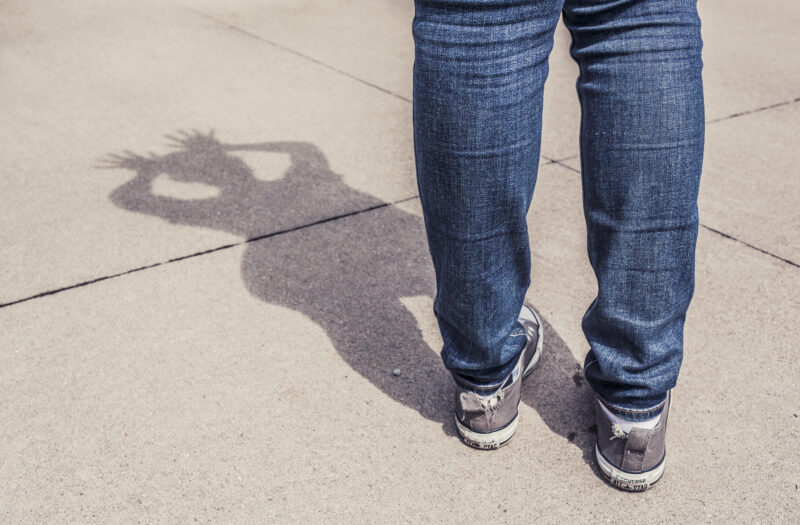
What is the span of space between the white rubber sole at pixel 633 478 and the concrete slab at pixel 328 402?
0.08 feet

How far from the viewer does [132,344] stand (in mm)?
2098

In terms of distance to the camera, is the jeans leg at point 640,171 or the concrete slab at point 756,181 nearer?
the jeans leg at point 640,171

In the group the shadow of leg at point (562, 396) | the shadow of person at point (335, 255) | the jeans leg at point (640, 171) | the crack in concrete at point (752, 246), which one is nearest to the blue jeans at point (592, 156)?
the jeans leg at point (640, 171)

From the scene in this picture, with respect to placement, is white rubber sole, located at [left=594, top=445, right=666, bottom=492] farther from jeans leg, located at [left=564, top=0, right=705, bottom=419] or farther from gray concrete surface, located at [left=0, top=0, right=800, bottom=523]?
jeans leg, located at [left=564, top=0, right=705, bottom=419]

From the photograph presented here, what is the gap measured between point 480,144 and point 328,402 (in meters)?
0.82

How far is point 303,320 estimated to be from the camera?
220cm

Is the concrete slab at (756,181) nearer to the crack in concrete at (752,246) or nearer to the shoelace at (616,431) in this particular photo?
the crack in concrete at (752,246)

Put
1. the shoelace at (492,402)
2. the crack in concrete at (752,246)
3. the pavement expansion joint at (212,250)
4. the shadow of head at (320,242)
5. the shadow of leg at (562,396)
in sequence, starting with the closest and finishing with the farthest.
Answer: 1. the shoelace at (492,402)
2. the shadow of leg at (562,396)
3. the shadow of head at (320,242)
4. the pavement expansion joint at (212,250)
5. the crack in concrete at (752,246)

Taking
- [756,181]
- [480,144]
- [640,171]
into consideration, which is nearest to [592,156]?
[640,171]

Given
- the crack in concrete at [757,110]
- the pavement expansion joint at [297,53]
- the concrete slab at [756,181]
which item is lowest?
the crack in concrete at [757,110]

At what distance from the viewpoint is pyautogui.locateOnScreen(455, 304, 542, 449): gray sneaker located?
1683 mm

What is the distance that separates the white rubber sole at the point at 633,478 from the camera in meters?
1.61

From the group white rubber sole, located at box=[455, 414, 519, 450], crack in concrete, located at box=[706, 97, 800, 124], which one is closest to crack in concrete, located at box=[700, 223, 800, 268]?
crack in concrete, located at box=[706, 97, 800, 124]

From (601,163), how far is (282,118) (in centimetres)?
243
